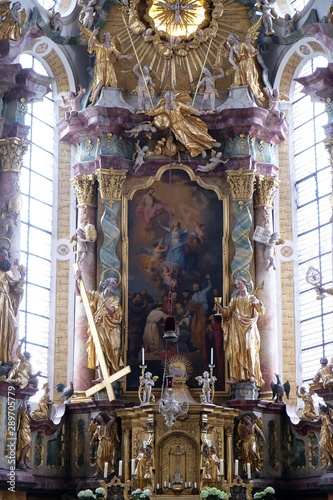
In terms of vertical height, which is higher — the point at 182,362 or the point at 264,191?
Result: the point at 264,191


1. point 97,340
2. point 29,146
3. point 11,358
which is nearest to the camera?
point 11,358

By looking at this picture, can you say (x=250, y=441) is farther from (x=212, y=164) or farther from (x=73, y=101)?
(x=73, y=101)

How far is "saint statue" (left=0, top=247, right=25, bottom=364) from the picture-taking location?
20.7m

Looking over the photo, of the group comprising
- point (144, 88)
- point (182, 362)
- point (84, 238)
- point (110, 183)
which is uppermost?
point (144, 88)

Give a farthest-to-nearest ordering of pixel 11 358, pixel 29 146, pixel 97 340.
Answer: pixel 29 146 → pixel 97 340 → pixel 11 358

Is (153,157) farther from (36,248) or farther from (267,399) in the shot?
(267,399)

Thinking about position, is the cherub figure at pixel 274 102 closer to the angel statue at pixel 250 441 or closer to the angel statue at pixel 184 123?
the angel statue at pixel 184 123

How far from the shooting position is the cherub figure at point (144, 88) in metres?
24.3

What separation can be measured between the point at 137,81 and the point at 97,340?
6.03 metres

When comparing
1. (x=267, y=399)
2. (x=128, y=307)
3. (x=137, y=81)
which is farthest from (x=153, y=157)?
(x=267, y=399)

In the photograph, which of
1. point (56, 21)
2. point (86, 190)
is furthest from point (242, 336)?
point (56, 21)

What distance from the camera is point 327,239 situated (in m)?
24.3

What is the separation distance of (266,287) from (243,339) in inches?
55.0

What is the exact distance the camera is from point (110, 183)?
942 inches
